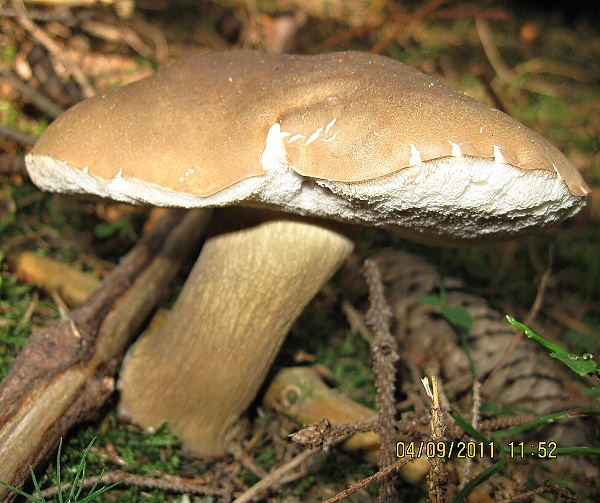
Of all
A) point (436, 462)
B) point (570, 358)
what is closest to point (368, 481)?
point (436, 462)

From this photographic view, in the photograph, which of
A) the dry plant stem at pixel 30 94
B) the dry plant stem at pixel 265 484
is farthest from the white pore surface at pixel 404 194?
the dry plant stem at pixel 30 94

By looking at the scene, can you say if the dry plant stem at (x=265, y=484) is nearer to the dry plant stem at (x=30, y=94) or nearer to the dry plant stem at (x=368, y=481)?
the dry plant stem at (x=368, y=481)

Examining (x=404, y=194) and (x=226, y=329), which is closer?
(x=404, y=194)

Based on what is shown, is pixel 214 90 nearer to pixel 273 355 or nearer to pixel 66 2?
pixel 273 355

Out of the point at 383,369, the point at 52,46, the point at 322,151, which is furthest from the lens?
the point at 52,46

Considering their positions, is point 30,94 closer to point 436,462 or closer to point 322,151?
point 322,151

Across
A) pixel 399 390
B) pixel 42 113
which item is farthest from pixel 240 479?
pixel 42 113
